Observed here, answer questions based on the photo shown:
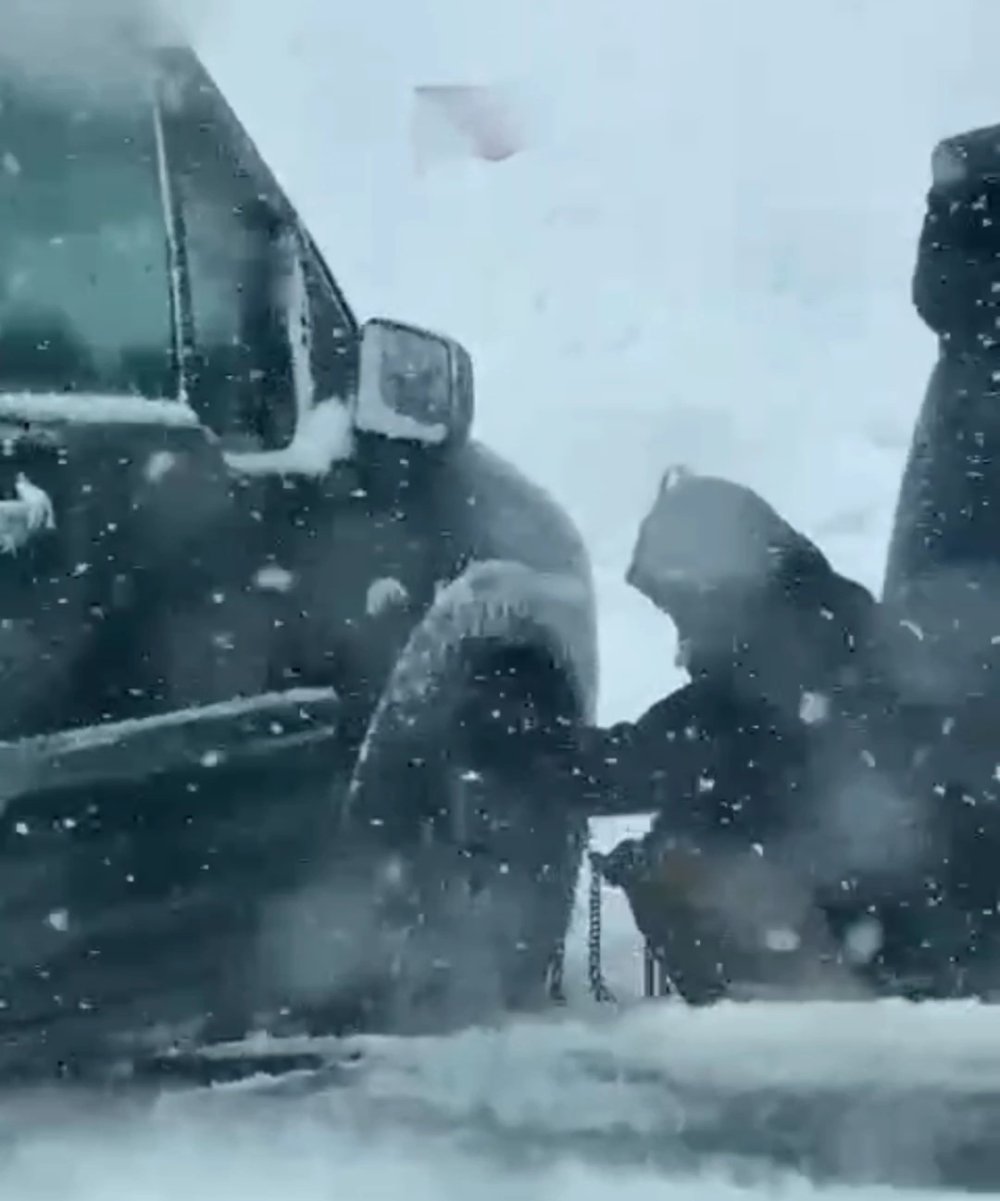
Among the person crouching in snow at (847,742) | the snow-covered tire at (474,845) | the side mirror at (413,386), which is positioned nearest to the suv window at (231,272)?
the side mirror at (413,386)

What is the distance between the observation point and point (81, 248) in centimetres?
279

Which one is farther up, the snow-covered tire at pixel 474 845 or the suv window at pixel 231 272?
the suv window at pixel 231 272

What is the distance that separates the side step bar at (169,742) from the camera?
9.16 ft

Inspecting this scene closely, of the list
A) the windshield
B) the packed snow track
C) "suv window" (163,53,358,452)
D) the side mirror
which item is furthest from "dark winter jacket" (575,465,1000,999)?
the windshield

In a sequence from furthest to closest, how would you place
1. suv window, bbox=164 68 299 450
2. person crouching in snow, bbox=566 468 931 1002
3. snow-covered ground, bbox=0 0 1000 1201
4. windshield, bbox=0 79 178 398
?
person crouching in snow, bbox=566 468 931 1002 < snow-covered ground, bbox=0 0 1000 1201 < suv window, bbox=164 68 299 450 < windshield, bbox=0 79 178 398

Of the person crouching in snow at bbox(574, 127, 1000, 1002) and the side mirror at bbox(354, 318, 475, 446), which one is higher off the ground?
the side mirror at bbox(354, 318, 475, 446)

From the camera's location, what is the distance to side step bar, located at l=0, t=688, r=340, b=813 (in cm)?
279

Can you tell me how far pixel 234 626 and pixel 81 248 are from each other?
1.95ft

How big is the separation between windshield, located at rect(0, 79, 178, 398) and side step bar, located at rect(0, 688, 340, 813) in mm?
482

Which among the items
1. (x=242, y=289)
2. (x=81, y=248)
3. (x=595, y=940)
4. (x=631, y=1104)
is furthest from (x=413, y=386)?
(x=631, y=1104)

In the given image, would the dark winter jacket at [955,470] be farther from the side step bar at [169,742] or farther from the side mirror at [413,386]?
the side step bar at [169,742]

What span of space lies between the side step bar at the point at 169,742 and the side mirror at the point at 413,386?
427 mm

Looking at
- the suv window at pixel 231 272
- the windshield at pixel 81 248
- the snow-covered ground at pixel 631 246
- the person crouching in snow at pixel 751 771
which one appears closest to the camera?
the windshield at pixel 81 248

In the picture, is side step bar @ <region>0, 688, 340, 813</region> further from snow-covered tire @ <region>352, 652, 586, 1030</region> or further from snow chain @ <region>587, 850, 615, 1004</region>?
snow chain @ <region>587, 850, 615, 1004</region>
